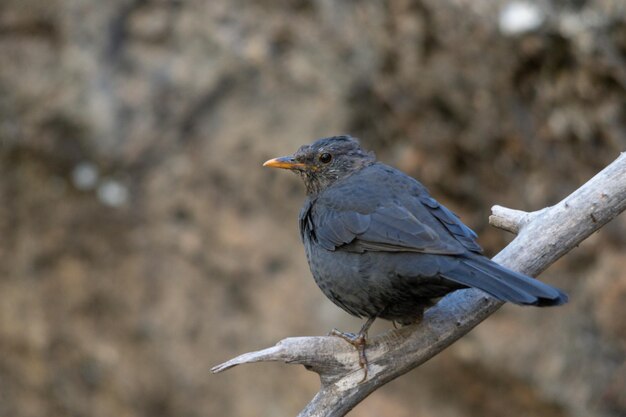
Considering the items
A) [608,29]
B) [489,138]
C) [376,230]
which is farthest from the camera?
[489,138]

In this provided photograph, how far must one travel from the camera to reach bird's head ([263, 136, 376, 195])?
5004 millimetres

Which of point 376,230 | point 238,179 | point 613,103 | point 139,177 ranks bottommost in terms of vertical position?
point 376,230

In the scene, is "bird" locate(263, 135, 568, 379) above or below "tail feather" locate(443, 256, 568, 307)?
above

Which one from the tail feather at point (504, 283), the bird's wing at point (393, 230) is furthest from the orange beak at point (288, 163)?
the tail feather at point (504, 283)

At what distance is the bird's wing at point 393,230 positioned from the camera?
159 inches

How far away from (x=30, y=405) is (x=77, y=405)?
0.44 m

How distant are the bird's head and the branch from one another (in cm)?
104

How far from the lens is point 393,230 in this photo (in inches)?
165

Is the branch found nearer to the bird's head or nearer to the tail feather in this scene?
the tail feather

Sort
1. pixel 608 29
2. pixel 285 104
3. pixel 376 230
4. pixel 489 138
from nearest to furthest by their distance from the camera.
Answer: pixel 376 230
pixel 608 29
pixel 489 138
pixel 285 104

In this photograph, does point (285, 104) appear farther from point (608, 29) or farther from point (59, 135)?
point (608, 29)

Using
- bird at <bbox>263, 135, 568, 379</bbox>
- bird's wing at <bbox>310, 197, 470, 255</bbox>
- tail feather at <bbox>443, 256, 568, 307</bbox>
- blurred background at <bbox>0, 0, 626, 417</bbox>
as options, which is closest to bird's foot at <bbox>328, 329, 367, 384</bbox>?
bird at <bbox>263, 135, 568, 379</bbox>

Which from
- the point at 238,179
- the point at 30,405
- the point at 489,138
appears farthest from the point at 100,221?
the point at 489,138

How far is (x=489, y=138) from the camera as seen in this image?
6598mm
